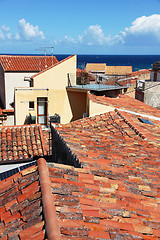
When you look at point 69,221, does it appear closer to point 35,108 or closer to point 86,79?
point 35,108

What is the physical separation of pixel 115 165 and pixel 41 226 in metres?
3.66

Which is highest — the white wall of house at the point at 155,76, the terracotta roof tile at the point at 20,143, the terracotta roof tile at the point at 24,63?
the terracotta roof tile at the point at 24,63

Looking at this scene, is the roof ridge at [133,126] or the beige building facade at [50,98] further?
the beige building facade at [50,98]

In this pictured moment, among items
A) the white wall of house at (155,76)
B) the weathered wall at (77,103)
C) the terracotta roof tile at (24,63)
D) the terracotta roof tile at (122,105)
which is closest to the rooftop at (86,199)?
the terracotta roof tile at (122,105)

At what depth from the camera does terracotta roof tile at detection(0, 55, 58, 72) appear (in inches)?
1029

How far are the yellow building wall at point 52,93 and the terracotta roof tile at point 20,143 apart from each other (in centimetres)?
379

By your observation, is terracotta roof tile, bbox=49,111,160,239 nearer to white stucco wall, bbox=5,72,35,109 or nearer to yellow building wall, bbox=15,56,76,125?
yellow building wall, bbox=15,56,76,125

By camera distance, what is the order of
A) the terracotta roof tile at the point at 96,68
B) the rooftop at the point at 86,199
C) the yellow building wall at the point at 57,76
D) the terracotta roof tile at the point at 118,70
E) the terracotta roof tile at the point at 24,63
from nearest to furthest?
the rooftop at the point at 86,199 < the yellow building wall at the point at 57,76 < the terracotta roof tile at the point at 24,63 < the terracotta roof tile at the point at 96,68 < the terracotta roof tile at the point at 118,70

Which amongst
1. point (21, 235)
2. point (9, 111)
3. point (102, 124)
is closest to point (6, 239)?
point (21, 235)

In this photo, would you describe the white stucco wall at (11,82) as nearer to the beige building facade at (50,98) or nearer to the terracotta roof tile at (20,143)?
the beige building facade at (50,98)

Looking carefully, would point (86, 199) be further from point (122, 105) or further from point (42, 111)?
point (42, 111)

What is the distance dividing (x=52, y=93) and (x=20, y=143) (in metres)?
6.24

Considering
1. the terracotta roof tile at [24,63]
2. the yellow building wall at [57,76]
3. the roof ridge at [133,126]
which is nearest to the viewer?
the roof ridge at [133,126]

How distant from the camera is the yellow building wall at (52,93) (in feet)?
59.9
